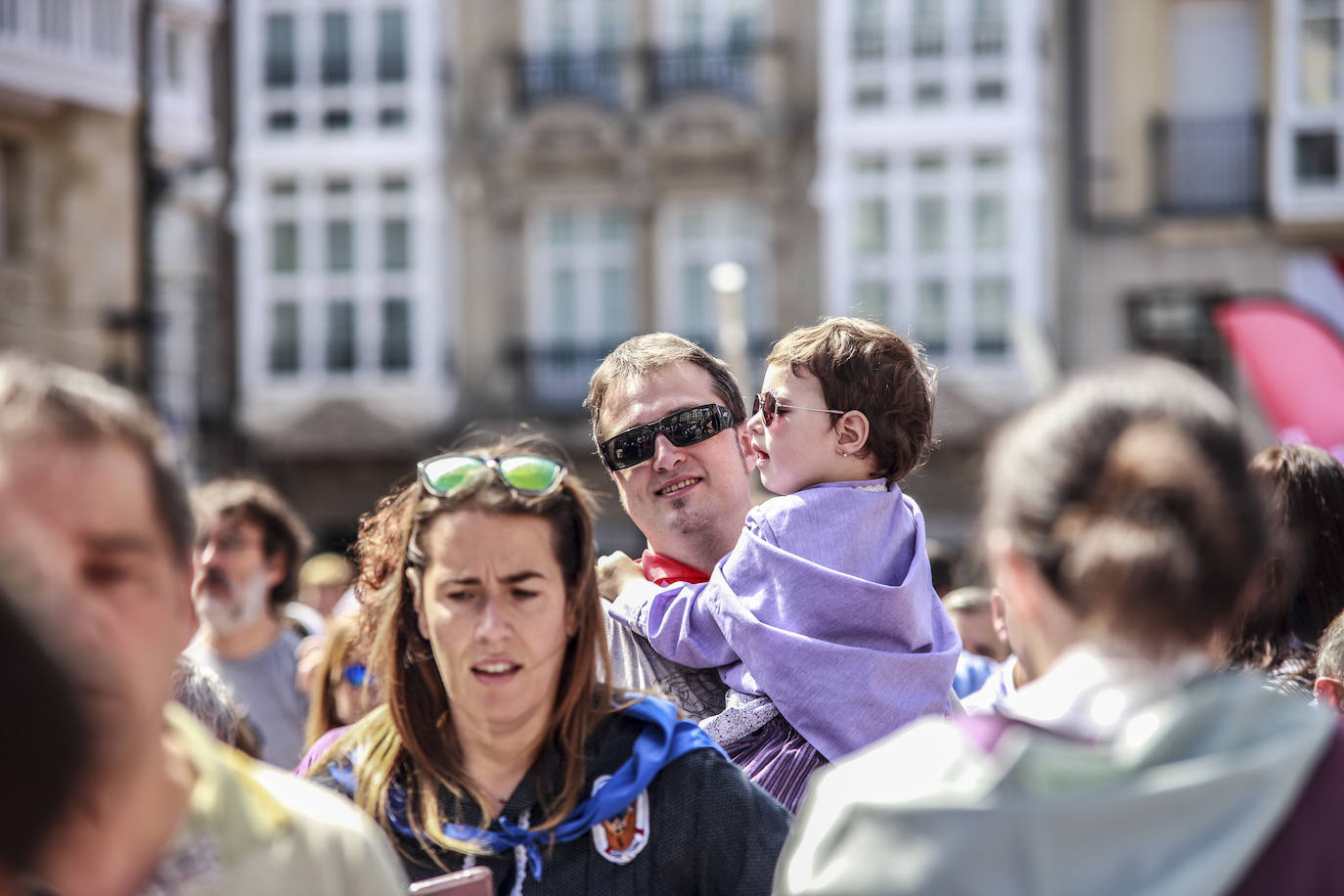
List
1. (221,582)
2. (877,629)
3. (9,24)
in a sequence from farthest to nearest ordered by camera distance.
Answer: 1. (9,24)
2. (221,582)
3. (877,629)

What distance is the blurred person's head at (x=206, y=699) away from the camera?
140 inches

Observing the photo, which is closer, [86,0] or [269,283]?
[86,0]

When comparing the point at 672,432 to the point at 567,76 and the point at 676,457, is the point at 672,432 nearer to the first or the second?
the point at 676,457

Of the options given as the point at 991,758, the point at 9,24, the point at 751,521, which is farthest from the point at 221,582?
the point at 9,24

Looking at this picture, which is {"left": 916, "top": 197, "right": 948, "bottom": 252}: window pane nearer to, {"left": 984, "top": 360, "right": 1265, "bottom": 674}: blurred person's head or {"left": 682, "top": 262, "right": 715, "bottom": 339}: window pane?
{"left": 682, "top": 262, "right": 715, "bottom": 339}: window pane

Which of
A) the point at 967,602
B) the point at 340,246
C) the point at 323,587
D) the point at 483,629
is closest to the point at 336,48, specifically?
the point at 340,246

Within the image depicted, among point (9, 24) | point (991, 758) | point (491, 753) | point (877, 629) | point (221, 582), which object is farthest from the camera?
point (9, 24)

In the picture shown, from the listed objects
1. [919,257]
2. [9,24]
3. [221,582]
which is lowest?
[221,582]

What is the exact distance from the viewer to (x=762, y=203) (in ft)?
70.9

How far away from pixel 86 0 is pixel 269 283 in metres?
4.99

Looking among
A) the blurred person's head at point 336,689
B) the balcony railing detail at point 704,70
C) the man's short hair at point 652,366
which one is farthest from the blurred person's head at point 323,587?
the balcony railing detail at point 704,70

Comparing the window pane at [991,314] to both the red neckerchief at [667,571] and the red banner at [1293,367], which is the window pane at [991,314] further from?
the red neckerchief at [667,571]

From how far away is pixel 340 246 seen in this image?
22609mm

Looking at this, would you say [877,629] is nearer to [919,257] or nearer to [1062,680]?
[1062,680]
